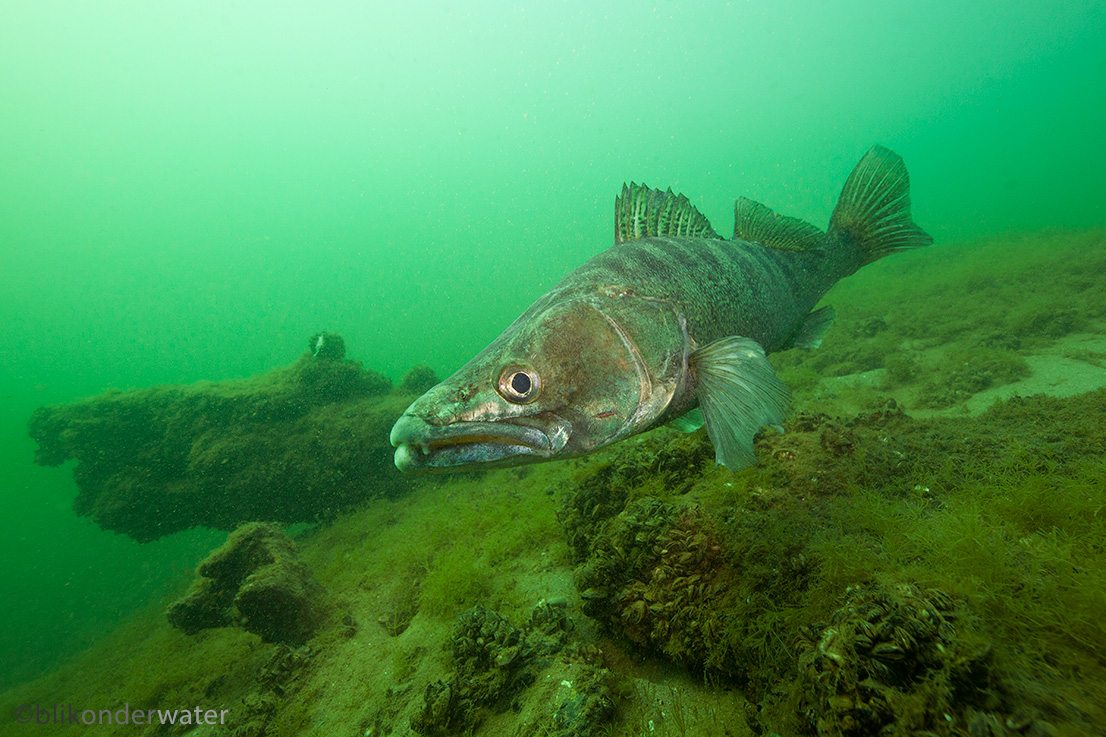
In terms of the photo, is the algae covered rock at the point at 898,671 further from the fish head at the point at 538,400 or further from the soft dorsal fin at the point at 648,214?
the soft dorsal fin at the point at 648,214

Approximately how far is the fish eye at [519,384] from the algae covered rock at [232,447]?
30.1 feet

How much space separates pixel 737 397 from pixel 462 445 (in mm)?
1601

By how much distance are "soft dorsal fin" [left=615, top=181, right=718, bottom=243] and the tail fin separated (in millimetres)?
2033

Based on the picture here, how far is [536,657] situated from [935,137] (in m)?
188

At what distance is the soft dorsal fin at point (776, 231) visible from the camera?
425 centimetres

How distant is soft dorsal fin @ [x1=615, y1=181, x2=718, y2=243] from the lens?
11.9ft

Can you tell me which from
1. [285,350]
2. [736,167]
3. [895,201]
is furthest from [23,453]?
[736,167]

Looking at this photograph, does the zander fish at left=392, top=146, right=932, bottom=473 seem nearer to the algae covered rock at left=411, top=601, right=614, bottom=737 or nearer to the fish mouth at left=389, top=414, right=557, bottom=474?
the fish mouth at left=389, top=414, right=557, bottom=474

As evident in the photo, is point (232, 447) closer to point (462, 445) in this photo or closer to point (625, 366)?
point (462, 445)

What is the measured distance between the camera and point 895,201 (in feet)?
14.7

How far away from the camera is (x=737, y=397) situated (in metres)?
2.41

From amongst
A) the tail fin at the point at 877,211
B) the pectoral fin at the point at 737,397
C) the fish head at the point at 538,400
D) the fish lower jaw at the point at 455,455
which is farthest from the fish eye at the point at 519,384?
the tail fin at the point at 877,211

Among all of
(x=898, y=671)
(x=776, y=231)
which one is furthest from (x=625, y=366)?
(x=776, y=231)

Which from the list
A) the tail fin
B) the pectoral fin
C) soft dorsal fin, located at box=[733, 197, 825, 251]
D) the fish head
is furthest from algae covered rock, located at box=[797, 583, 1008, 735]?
the tail fin
